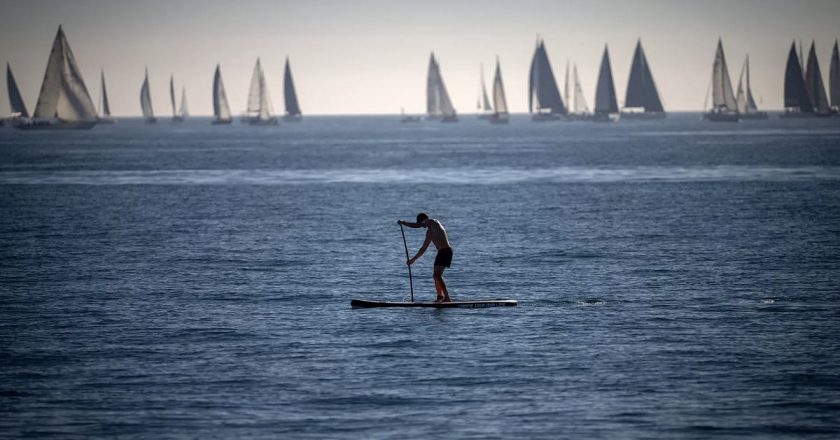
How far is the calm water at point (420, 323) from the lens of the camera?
66.3 ft

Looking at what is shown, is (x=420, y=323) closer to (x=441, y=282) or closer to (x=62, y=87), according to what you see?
(x=441, y=282)

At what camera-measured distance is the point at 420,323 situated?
28.6m

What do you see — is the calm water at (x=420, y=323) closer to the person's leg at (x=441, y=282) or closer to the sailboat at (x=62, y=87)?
the person's leg at (x=441, y=282)

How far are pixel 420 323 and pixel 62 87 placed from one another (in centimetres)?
17389

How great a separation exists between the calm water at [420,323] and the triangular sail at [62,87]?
123 meters

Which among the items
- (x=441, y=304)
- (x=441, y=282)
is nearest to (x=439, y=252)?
(x=441, y=282)

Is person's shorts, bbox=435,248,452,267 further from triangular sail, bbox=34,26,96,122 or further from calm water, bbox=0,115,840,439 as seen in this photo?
triangular sail, bbox=34,26,96,122

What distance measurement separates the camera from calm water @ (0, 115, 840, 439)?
20.2m

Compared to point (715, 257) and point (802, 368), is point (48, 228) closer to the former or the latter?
point (715, 257)

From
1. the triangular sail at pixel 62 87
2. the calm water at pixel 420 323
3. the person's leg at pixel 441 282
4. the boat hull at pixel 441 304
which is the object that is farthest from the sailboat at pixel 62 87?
the person's leg at pixel 441 282

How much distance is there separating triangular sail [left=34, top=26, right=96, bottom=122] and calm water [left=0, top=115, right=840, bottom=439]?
123189 mm

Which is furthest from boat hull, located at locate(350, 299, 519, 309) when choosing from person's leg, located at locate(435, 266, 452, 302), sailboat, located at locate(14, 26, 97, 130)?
sailboat, located at locate(14, 26, 97, 130)

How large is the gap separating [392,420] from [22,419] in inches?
229

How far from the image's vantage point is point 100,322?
2914cm
